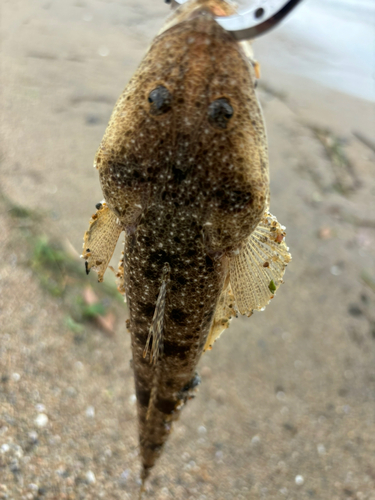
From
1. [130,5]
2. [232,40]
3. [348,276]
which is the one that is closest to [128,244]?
[232,40]

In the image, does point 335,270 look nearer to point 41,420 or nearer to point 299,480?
point 299,480

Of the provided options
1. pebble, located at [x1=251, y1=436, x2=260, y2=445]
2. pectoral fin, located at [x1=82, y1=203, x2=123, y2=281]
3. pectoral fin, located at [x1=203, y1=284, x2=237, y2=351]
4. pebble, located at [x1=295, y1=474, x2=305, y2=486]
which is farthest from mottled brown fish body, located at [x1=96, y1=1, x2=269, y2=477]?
pebble, located at [x1=295, y1=474, x2=305, y2=486]

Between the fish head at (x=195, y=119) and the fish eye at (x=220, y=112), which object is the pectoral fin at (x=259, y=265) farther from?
the fish eye at (x=220, y=112)

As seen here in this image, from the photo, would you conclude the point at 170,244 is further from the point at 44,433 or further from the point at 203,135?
the point at 44,433

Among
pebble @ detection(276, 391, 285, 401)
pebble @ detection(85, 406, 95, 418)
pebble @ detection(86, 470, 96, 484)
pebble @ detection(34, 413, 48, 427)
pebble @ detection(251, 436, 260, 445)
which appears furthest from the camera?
pebble @ detection(276, 391, 285, 401)

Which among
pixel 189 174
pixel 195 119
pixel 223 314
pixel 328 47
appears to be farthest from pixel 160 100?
pixel 328 47

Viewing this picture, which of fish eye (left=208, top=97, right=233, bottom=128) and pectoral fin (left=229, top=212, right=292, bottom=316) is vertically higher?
fish eye (left=208, top=97, right=233, bottom=128)

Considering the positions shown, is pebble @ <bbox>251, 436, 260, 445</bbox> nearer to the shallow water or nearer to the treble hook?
the treble hook

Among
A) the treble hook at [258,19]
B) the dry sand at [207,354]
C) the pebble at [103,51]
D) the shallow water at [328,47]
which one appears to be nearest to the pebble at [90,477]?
the dry sand at [207,354]
